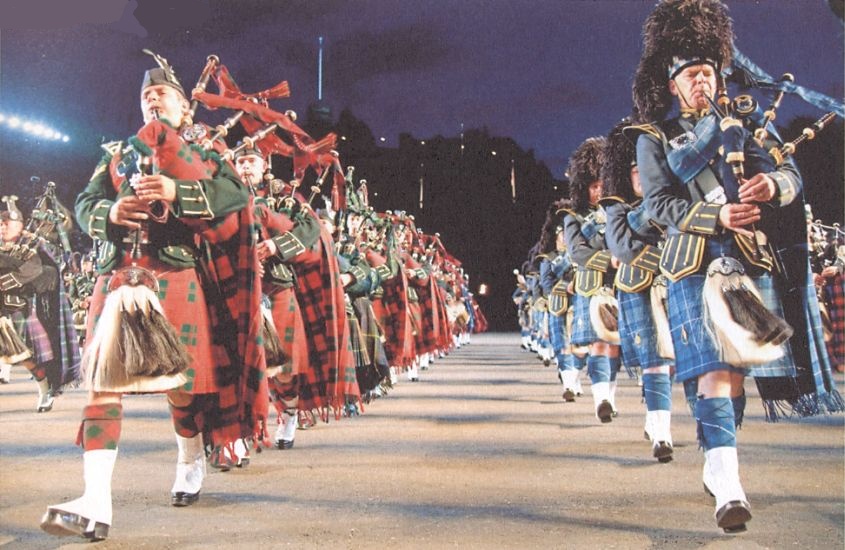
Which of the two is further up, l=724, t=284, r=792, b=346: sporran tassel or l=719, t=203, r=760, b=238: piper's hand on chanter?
l=719, t=203, r=760, b=238: piper's hand on chanter

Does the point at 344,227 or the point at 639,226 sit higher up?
the point at 344,227

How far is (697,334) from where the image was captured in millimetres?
3877

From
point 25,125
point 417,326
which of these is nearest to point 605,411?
point 25,125

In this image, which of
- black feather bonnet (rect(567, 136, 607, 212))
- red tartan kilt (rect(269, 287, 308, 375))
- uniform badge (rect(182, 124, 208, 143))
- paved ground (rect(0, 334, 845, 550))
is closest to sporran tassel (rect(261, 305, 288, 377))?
red tartan kilt (rect(269, 287, 308, 375))

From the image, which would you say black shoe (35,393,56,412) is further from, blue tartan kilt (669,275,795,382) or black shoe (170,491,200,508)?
blue tartan kilt (669,275,795,382)

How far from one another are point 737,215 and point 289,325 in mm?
3186

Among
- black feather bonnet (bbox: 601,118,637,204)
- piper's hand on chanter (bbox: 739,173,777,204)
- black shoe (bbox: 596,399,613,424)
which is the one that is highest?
black feather bonnet (bbox: 601,118,637,204)

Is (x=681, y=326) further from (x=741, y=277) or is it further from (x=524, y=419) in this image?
(x=524, y=419)

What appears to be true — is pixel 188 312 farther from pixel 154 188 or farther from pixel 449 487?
pixel 449 487

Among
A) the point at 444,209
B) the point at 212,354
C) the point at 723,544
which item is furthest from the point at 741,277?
the point at 444,209

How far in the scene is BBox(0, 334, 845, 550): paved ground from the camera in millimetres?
3564

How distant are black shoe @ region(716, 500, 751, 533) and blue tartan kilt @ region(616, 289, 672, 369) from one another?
2.02 meters

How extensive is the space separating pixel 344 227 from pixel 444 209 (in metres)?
25.0

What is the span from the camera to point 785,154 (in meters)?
3.97
